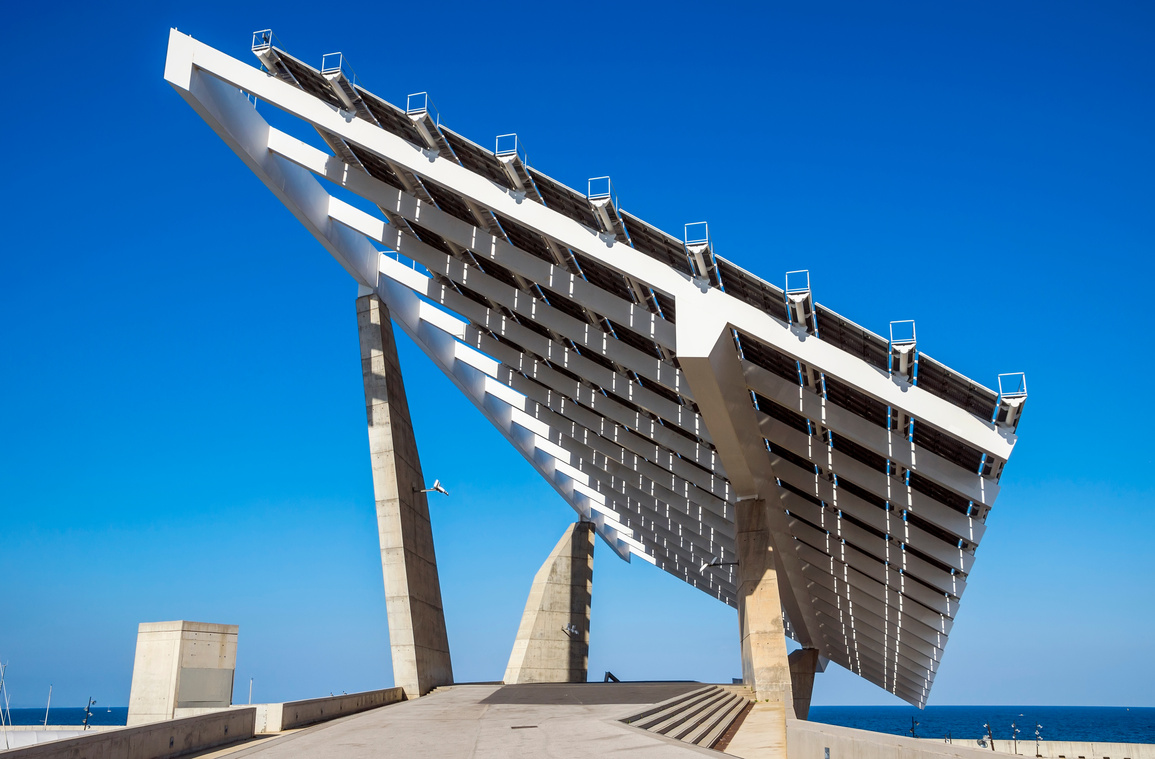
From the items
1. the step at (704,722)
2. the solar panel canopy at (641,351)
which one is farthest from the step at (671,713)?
the solar panel canopy at (641,351)

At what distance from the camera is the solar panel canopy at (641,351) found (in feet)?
50.9

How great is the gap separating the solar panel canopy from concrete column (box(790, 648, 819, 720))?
6.10 metres

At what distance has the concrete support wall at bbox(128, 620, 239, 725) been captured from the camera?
15258 millimetres

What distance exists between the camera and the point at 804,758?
10.3m

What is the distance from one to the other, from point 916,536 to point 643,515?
14575 millimetres

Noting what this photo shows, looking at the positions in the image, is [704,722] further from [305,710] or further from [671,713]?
[305,710]

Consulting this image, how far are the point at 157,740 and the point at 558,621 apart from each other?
25549 millimetres

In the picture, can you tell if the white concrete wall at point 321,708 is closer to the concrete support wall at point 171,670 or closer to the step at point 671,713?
the concrete support wall at point 171,670

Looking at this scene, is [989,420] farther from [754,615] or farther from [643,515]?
[643,515]

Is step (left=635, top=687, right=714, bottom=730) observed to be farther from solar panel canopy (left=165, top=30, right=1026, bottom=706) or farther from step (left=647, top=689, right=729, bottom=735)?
solar panel canopy (left=165, top=30, right=1026, bottom=706)

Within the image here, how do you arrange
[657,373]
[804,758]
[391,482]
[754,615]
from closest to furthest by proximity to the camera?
1. [804,758]
2. [657,373]
3. [391,482]
4. [754,615]

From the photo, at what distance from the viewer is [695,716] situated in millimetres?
14859

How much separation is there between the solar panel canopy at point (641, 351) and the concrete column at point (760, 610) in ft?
2.75

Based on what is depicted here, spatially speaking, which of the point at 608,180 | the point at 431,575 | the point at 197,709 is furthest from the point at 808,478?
the point at 197,709
